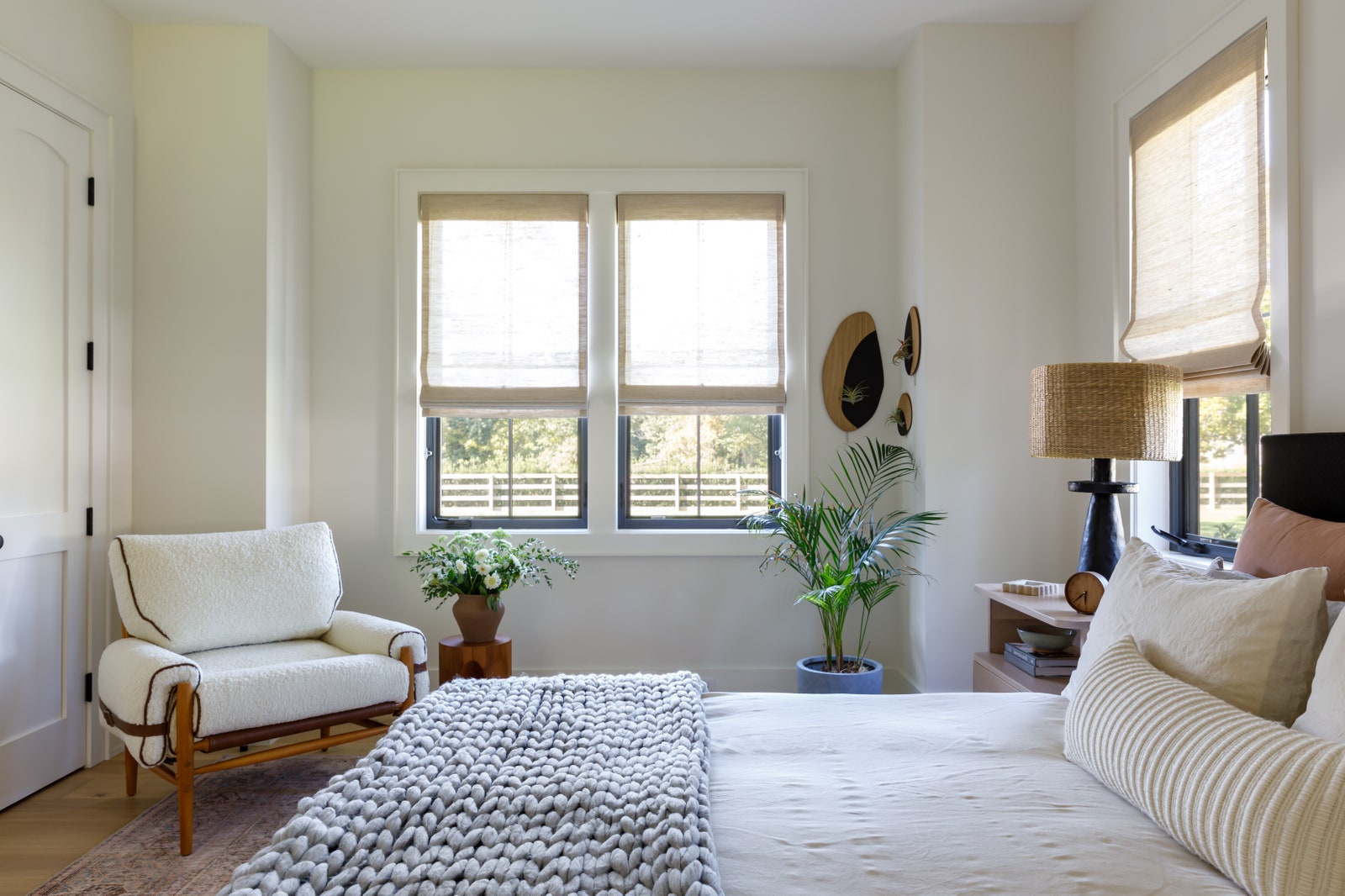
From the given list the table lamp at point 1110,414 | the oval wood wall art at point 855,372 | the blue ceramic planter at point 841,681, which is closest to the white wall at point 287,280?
the blue ceramic planter at point 841,681

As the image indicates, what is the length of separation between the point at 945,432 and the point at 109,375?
3266 mm

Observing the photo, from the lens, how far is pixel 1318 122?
2.18 m

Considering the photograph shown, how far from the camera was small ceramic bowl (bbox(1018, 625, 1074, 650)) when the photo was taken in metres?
2.68

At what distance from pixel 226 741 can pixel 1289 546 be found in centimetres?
276

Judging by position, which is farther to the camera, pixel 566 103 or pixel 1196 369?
pixel 566 103

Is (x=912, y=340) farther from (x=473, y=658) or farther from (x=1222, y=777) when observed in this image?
(x=1222, y=777)

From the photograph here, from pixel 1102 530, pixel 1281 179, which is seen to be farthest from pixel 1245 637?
pixel 1281 179

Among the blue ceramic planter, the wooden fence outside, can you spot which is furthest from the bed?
the wooden fence outside

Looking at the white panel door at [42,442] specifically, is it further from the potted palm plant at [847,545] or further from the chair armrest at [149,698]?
the potted palm plant at [847,545]

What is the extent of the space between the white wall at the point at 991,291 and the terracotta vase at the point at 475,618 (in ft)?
5.74

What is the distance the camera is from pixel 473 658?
3.35 m

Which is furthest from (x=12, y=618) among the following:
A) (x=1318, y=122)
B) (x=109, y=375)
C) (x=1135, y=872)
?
(x=1318, y=122)

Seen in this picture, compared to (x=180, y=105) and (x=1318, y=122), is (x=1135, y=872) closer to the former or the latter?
(x=1318, y=122)

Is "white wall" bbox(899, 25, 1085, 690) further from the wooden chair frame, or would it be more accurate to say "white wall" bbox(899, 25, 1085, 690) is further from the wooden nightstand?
the wooden chair frame
